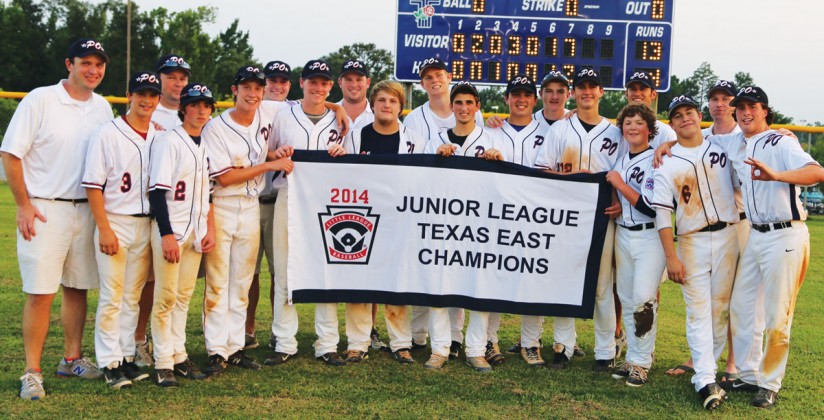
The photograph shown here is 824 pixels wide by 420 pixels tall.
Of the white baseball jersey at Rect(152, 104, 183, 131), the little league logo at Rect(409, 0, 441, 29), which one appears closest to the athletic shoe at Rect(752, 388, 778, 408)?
the white baseball jersey at Rect(152, 104, 183, 131)

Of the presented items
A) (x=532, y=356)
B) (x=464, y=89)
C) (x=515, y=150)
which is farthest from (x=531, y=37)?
(x=532, y=356)

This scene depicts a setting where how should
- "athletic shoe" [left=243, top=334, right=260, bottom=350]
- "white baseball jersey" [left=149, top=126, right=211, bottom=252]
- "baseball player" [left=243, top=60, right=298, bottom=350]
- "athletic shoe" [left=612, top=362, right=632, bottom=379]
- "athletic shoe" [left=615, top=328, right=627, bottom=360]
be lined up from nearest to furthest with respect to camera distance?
"white baseball jersey" [left=149, top=126, right=211, bottom=252] → "athletic shoe" [left=612, top=362, right=632, bottom=379] → "baseball player" [left=243, top=60, right=298, bottom=350] → "athletic shoe" [left=615, top=328, right=627, bottom=360] → "athletic shoe" [left=243, top=334, right=260, bottom=350]

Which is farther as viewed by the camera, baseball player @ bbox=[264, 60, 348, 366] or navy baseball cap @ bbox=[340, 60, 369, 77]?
navy baseball cap @ bbox=[340, 60, 369, 77]

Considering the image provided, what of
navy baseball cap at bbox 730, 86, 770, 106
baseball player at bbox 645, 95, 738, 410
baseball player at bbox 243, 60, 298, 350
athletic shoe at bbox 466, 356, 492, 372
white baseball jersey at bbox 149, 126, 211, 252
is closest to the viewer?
white baseball jersey at bbox 149, 126, 211, 252

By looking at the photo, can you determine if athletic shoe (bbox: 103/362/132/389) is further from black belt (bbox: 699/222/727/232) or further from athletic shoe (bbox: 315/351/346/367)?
black belt (bbox: 699/222/727/232)

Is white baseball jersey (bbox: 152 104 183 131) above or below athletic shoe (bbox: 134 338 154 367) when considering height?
above

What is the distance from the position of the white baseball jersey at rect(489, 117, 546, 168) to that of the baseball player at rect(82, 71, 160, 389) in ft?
8.66

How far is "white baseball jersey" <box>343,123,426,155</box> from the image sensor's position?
601 cm

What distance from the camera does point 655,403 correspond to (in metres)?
5.07

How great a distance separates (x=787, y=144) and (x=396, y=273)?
9.74 ft

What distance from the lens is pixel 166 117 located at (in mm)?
5930

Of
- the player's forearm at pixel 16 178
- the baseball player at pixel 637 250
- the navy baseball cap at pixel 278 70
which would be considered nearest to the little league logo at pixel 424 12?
the navy baseball cap at pixel 278 70

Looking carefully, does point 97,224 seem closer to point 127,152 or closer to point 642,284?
point 127,152

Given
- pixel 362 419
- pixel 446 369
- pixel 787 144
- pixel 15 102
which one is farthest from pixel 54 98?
pixel 15 102
